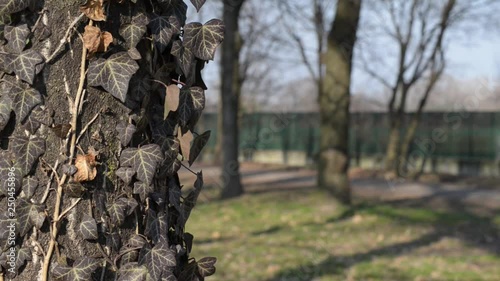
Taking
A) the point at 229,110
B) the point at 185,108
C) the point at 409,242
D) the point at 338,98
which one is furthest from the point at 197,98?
the point at 229,110

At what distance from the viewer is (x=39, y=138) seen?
5.80 feet

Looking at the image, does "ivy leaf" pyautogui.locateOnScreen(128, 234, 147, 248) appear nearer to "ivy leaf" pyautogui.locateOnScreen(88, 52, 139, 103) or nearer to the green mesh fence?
"ivy leaf" pyautogui.locateOnScreen(88, 52, 139, 103)

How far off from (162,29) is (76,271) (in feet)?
2.33

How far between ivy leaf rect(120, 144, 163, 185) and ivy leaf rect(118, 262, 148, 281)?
23 centimetres

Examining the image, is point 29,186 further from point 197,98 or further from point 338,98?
point 338,98

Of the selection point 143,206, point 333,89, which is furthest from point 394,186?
point 143,206

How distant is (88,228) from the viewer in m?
1.77

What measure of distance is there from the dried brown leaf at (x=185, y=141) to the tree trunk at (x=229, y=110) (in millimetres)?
11436

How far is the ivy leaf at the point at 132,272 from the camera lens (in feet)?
5.90

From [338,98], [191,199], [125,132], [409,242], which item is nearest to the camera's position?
[125,132]

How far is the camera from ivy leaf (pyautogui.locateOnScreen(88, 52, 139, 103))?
176 cm

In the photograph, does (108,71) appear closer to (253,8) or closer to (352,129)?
(253,8)

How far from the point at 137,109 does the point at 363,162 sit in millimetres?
26356

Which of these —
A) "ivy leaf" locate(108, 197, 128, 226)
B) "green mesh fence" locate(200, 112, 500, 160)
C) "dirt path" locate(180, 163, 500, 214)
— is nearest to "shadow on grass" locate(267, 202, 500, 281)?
"dirt path" locate(180, 163, 500, 214)
